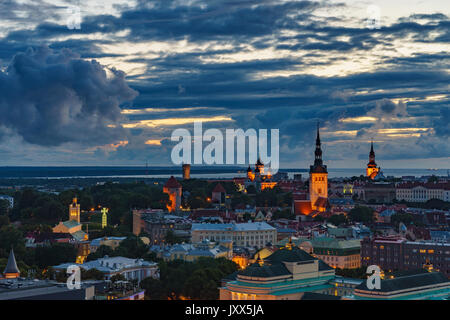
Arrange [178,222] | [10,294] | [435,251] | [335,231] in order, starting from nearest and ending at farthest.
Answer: [10,294] < [435,251] < [335,231] < [178,222]

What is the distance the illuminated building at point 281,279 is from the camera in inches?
1265

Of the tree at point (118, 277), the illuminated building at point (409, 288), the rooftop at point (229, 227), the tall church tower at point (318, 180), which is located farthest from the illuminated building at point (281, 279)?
the tall church tower at point (318, 180)

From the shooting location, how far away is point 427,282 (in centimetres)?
3362

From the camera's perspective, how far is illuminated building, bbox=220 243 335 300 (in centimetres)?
3212

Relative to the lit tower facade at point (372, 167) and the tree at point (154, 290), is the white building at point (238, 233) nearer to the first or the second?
the tree at point (154, 290)

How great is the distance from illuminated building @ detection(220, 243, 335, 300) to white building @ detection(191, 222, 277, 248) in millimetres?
24332

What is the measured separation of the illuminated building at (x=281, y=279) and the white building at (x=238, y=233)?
24332 mm

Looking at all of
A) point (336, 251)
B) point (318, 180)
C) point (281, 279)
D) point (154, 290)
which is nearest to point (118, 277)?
point (154, 290)

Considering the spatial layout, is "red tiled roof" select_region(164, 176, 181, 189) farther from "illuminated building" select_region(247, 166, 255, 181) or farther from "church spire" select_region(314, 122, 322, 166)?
"illuminated building" select_region(247, 166, 255, 181)

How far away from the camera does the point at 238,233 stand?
6191 cm

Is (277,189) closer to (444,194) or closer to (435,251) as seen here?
(444,194)
